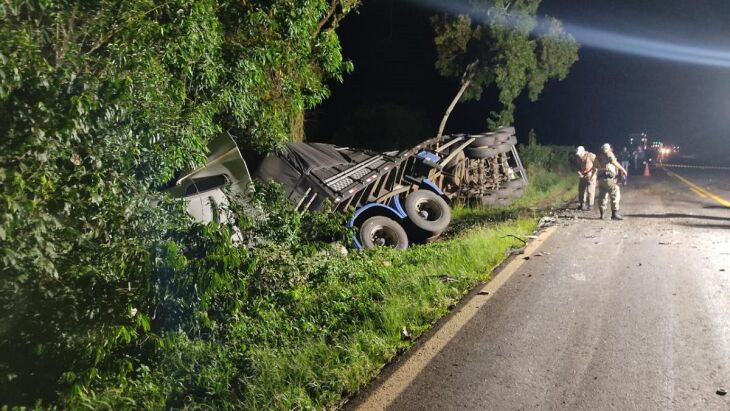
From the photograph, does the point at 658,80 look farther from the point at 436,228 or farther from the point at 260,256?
the point at 260,256

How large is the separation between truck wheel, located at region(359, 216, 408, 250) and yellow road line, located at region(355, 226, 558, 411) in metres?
3.88

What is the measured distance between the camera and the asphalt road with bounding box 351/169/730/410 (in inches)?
179

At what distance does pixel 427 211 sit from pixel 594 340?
7.82 meters

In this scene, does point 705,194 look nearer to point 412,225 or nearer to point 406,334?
point 412,225

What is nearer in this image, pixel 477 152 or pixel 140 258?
pixel 140 258

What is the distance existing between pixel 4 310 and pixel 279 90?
610 centimetres

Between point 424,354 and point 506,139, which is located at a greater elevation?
point 506,139

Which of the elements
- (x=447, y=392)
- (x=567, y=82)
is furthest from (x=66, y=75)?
(x=567, y=82)

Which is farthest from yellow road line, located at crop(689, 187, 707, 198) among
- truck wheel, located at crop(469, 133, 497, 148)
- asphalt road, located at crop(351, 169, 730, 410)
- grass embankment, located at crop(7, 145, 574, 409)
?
grass embankment, located at crop(7, 145, 574, 409)

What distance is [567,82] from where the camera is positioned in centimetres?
5112

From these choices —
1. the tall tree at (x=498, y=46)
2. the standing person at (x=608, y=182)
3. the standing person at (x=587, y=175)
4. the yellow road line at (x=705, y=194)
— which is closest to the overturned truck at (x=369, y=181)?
the standing person at (x=587, y=175)

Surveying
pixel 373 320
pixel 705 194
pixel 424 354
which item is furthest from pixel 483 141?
pixel 424 354

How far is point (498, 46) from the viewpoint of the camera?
2523 centimetres

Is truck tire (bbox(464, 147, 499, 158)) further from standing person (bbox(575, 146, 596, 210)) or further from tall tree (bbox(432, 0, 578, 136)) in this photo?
tall tree (bbox(432, 0, 578, 136))
